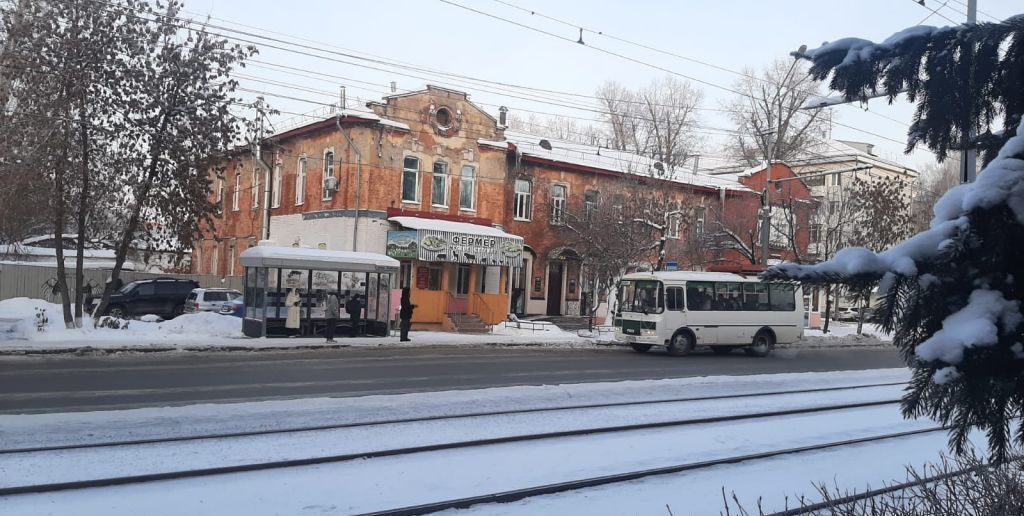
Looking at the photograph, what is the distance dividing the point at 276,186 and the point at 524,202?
11.4 metres

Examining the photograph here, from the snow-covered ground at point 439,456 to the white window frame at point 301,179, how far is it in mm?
23184

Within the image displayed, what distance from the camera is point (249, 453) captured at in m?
8.98

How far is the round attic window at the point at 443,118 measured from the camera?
33231mm

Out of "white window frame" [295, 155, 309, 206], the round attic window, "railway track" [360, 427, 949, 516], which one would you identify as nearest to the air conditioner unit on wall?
"white window frame" [295, 155, 309, 206]

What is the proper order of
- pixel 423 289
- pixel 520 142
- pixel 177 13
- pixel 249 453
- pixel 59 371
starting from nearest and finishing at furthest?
pixel 249 453
pixel 59 371
pixel 177 13
pixel 423 289
pixel 520 142

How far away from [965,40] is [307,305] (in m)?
23.7

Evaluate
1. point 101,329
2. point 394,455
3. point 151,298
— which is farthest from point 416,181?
point 394,455

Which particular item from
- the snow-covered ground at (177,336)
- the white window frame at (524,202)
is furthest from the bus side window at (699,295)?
the white window frame at (524,202)

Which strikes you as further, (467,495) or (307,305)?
(307,305)

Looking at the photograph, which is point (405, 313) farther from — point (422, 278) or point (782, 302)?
point (782, 302)

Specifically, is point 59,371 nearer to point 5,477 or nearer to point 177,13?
point 5,477

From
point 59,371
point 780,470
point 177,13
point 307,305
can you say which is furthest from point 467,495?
point 177,13

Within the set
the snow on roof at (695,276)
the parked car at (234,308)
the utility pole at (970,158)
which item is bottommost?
the parked car at (234,308)

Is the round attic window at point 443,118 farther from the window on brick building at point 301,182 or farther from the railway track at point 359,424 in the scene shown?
the railway track at point 359,424
